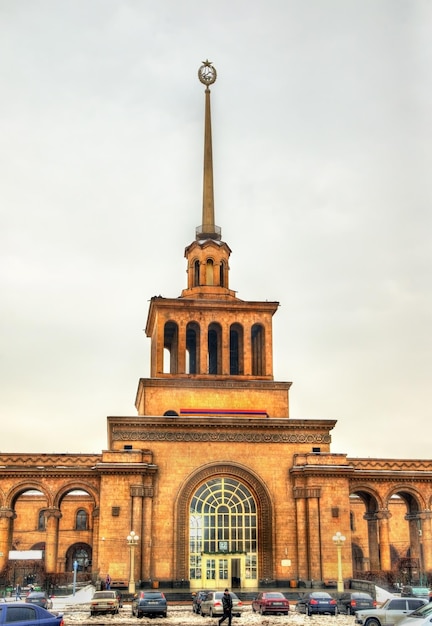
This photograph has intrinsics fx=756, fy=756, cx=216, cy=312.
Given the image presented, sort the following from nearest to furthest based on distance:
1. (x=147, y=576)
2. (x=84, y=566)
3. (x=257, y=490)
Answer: (x=147, y=576) < (x=257, y=490) < (x=84, y=566)

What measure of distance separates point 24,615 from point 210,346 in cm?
3456

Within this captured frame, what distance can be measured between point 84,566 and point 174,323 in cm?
2624

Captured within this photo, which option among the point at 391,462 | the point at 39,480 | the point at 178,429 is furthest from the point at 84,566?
the point at 391,462

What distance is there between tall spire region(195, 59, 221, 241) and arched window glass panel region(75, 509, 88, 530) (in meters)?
27.2

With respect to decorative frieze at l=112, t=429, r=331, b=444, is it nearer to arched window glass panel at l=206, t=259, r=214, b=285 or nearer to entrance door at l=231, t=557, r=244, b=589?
entrance door at l=231, t=557, r=244, b=589

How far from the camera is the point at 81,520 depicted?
64375mm

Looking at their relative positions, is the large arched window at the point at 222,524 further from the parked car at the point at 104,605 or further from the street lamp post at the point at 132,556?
the parked car at the point at 104,605

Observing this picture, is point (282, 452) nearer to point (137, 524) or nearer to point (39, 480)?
point (137, 524)

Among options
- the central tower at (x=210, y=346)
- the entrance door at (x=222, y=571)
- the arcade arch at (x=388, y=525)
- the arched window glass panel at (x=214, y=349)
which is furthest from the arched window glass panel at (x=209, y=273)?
the entrance door at (x=222, y=571)

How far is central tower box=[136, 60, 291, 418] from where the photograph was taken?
47.1m

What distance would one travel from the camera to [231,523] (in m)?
43.2

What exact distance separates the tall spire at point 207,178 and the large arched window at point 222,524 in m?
17.6

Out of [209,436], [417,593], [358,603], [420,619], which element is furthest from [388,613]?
[209,436]

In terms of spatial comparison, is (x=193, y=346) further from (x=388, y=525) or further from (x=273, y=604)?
(x=273, y=604)
